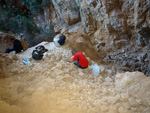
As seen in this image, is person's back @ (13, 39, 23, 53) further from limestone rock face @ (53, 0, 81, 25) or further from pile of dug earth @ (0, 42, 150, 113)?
limestone rock face @ (53, 0, 81, 25)

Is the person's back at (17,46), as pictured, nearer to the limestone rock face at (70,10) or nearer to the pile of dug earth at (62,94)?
the pile of dug earth at (62,94)

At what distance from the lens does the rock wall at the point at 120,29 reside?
12.6 feet

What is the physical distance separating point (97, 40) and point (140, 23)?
2636 millimetres

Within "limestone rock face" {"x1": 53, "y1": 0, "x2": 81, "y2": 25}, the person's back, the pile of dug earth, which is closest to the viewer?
the pile of dug earth

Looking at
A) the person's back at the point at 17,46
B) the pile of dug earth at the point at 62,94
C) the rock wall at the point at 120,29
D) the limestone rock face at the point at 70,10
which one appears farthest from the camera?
the limestone rock face at the point at 70,10

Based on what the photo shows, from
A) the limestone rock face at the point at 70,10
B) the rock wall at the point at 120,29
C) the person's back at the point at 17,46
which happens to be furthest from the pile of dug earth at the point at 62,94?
the limestone rock face at the point at 70,10

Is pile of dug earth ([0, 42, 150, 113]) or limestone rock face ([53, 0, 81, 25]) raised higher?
limestone rock face ([53, 0, 81, 25])

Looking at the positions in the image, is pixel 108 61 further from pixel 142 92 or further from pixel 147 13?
pixel 142 92

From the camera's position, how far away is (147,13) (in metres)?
3.41

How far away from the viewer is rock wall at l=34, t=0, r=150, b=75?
383cm

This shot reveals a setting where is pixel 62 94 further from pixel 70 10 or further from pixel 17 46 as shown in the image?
pixel 70 10

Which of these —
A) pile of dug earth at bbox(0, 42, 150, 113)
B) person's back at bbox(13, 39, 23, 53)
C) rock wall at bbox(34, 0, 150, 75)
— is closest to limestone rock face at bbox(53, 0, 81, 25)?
rock wall at bbox(34, 0, 150, 75)

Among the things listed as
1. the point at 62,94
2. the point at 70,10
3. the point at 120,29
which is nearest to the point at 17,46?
the point at 62,94

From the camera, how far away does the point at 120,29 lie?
4703 millimetres
